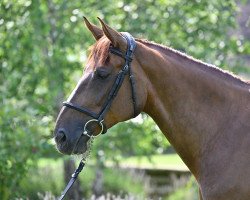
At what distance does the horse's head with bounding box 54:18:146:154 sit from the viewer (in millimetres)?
4285

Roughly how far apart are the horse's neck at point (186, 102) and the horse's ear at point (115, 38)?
15cm

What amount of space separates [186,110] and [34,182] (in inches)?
230

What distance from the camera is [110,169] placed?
1096cm

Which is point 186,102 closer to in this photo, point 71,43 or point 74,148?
point 74,148

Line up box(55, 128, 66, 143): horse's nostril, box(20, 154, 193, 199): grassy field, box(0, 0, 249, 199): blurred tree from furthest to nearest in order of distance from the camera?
1. box(20, 154, 193, 199): grassy field
2. box(0, 0, 249, 199): blurred tree
3. box(55, 128, 66, 143): horse's nostril

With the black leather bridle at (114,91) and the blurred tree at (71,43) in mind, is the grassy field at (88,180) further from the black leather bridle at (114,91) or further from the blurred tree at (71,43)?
the black leather bridle at (114,91)

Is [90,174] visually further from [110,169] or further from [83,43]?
[83,43]

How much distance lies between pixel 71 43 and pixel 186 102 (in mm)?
4406

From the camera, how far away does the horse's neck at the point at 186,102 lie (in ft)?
14.6

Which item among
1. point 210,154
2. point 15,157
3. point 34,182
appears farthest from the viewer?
point 34,182

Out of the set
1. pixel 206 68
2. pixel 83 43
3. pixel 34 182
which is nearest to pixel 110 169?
pixel 34 182

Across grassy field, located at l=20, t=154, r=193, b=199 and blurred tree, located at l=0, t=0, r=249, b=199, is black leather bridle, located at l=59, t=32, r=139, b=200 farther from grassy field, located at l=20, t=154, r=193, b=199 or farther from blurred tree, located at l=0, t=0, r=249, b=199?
grassy field, located at l=20, t=154, r=193, b=199

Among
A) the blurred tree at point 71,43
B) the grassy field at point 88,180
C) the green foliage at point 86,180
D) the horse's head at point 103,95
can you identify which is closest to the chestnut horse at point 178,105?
the horse's head at point 103,95

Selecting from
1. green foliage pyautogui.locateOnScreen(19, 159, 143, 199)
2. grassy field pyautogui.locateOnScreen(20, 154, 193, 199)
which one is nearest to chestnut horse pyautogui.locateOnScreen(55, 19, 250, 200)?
grassy field pyautogui.locateOnScreen(20, 154, 193, 199)
